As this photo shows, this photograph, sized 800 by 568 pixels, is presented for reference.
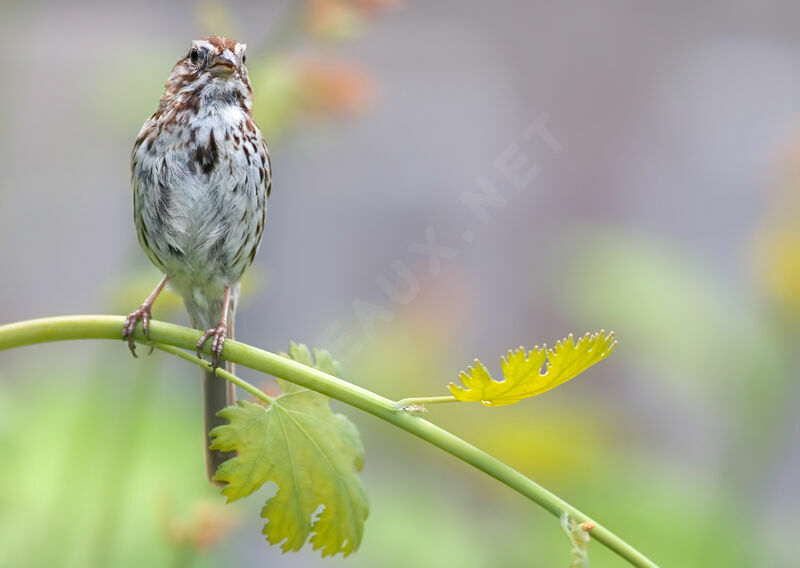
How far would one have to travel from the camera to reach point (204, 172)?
1.71 metres

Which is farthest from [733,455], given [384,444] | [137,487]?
[137,487]

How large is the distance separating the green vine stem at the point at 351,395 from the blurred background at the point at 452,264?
0.53m

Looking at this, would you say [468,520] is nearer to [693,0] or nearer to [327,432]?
[327,432]

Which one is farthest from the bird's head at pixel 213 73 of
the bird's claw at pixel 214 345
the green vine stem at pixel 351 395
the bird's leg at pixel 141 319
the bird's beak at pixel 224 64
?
the green vine stem at pixel 351 395

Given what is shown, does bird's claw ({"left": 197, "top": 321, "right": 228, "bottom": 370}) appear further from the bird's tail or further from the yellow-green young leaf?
the yellow-green young leaf

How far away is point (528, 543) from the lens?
242 cm

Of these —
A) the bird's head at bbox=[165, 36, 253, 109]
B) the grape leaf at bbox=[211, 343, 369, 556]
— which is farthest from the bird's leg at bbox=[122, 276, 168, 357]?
the bird's head at bbox=[165, 36, 253, 109]

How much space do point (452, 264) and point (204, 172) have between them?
2.17m

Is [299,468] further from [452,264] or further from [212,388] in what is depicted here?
[452,264]

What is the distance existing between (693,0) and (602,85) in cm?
74

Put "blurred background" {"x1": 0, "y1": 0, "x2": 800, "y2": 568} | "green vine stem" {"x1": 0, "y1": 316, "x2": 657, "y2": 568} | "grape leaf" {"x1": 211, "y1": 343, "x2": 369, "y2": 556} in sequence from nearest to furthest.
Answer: "green vine stem" {"x1": 0, "y1": 316, "x2": 657, "y2": 568} → "grape leaf" {"x1": 211, "y1": 343, "x2": 369, "y2": 556} → "blurred background" {"x1": 0, "y1": 0, "x2": 800, "y2": 568}

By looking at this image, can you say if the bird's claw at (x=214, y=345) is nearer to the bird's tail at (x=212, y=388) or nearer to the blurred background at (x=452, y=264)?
the bird's tail at (x=212, y=388)

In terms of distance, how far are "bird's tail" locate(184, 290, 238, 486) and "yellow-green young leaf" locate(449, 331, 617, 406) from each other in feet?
1.31

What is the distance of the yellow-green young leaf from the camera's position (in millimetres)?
995
